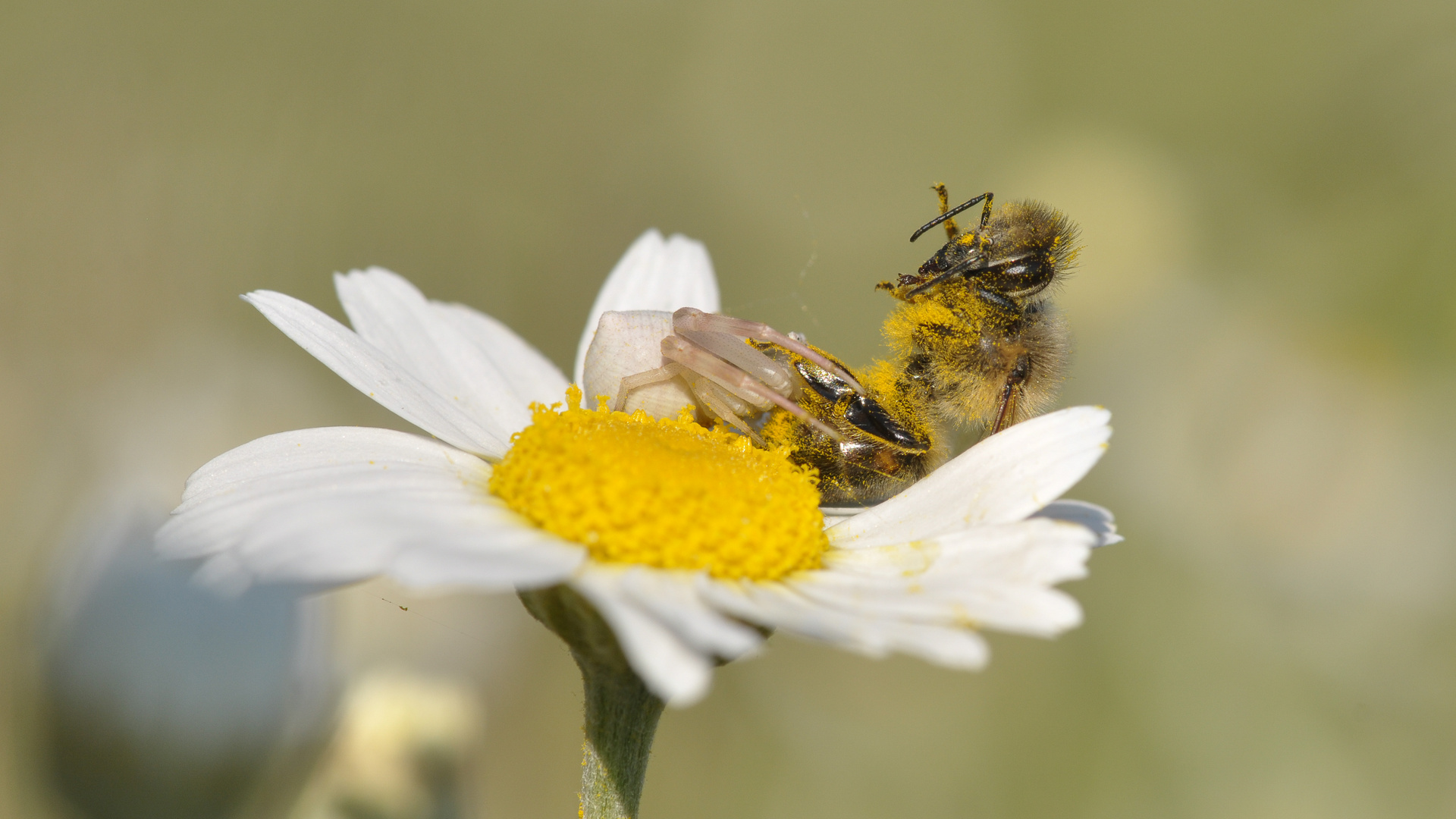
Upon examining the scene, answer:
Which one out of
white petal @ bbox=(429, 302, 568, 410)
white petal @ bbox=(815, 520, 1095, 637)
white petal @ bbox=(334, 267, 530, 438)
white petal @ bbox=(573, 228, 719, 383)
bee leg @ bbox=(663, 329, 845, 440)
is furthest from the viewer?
white petal @ bbox=(573, 228, 719, 383)

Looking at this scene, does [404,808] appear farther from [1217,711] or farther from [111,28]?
[111,28]

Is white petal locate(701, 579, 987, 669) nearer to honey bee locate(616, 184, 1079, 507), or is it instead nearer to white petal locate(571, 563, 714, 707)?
white petal locate(571, 563, 714, 707)

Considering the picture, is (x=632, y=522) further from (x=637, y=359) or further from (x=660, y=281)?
(x=660, y=281)

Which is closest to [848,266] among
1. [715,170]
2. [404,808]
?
[715,170]

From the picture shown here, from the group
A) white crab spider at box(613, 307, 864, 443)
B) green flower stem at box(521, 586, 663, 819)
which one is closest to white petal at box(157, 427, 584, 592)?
green flower stem at box(521, 586, 663, 819)

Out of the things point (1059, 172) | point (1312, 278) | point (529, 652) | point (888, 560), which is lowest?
point (529, 652)

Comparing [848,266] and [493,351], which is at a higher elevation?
[848,266]
